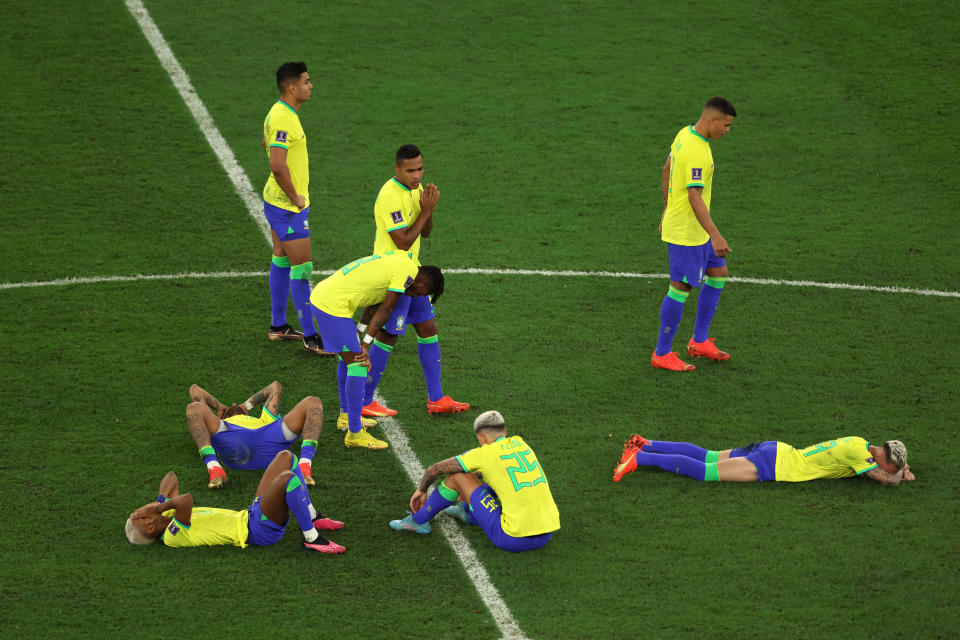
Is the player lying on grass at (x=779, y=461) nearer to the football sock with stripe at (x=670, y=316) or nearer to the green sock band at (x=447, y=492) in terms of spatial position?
the green sock band at (x=447, y=492)

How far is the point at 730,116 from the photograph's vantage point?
10.4m

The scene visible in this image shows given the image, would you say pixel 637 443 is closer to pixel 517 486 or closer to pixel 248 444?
pixel 517 486

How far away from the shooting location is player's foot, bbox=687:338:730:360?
11055 mm

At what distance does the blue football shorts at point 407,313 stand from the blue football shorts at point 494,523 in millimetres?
1781

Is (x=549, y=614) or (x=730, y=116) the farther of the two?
(x=730, y=116)

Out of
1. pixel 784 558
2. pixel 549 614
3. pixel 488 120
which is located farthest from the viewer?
pixel 488 120

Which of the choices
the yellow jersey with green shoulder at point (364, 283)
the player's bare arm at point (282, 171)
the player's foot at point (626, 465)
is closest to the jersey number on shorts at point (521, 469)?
the player's foot at point (626, 465)

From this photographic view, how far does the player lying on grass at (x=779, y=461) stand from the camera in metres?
8.89

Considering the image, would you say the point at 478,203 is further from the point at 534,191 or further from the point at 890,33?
the point at 890,33

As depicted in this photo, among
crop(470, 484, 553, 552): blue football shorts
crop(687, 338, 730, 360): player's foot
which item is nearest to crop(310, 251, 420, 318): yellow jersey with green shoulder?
→ crop(470, 484, 553, 552): blue football shorts

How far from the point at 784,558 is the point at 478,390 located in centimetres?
345

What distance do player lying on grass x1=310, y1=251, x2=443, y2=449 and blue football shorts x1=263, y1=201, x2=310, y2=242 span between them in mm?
1741

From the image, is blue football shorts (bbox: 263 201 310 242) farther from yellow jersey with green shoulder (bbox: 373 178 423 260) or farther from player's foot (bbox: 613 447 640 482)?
player's foot (bbox: 613 447 640 482)

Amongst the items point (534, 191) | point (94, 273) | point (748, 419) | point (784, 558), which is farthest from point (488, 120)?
point (784, 558)
